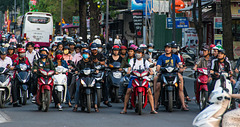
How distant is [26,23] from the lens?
5150cm

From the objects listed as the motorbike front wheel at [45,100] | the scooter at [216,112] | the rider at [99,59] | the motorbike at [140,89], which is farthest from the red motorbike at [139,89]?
the scooter at [216,112]

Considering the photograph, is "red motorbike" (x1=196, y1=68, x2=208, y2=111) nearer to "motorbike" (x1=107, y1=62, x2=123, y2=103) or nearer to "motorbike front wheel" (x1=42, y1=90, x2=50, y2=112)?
"motorbike" (x1=107, y1=62, x2=123, y2=103)

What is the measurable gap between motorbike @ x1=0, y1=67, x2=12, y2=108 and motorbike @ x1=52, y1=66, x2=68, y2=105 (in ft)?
3.70

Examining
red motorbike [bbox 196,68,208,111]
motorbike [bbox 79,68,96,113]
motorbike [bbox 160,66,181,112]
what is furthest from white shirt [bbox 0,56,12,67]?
red motorbike [bbox 196,68,208,111]

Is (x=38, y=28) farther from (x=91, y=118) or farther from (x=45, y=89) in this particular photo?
(x=91, y=118)

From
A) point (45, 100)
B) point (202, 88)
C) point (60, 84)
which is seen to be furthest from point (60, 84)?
point (202, 88)

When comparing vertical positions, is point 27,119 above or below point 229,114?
below

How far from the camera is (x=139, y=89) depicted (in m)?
12.3

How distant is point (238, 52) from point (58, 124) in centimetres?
2680

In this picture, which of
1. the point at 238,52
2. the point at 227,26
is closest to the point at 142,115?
the point at 227,26

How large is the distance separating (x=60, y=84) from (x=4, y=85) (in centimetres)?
136

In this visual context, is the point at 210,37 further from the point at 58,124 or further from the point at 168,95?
the point at 58,124

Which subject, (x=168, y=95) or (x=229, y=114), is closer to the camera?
(x=229, y=114)

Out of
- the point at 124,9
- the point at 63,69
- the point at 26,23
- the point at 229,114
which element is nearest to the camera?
the point at 229,114
